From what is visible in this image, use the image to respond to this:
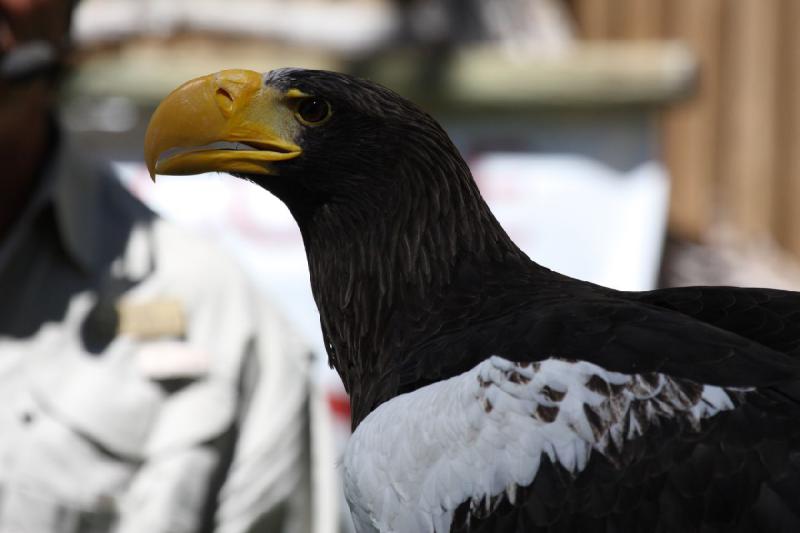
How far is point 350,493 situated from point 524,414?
35 cm

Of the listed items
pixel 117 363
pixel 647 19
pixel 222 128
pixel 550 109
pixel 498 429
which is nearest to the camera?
pixel 498 429

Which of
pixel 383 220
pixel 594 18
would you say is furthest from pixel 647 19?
pixel 383 220

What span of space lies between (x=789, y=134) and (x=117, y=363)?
4007 millimetres

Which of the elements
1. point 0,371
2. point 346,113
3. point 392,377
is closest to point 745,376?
point 392,377

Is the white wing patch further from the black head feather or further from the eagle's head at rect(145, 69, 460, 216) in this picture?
the eagle's head at rect(145, 69, 460, 216)

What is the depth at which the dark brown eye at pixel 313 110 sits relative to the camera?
2.82m

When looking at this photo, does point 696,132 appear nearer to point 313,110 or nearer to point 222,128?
point 313,110

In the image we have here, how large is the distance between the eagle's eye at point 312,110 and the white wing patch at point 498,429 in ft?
2.06

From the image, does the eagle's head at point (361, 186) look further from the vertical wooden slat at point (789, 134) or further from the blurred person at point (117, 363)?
the vertical wooden slat at point (789, 134)

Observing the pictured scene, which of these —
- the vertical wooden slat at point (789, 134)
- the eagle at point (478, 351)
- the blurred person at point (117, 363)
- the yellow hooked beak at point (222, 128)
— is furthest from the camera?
the vertical wooden slat at point (789, 134)

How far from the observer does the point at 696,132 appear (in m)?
6.74

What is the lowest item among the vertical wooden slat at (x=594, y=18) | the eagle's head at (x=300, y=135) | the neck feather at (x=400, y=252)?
the neck feather at (x=400, y=252)

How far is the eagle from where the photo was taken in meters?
2.30

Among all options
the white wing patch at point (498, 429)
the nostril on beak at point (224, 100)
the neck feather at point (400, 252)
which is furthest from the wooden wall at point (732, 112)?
the white wing patch at point (498, 429)
